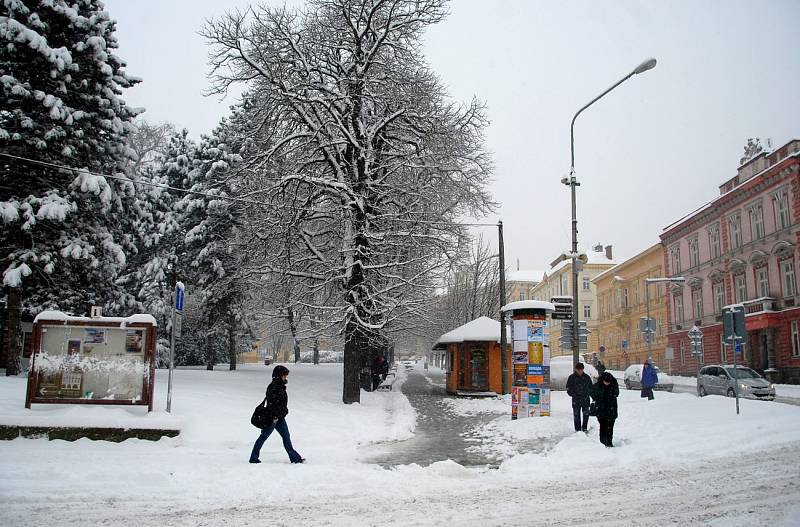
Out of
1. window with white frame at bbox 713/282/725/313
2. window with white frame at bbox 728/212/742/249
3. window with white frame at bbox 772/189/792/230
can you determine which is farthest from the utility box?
window with white frame at bbox 713/282/725/313

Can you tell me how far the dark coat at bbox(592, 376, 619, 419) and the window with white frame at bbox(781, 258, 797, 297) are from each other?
29711 millimetres

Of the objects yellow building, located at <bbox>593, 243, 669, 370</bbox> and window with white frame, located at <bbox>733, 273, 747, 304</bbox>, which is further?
yellow building, located at <bbox>593, 243, 669, 370</bbox>

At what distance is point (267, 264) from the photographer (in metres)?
22.3

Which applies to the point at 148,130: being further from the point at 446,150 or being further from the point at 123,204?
the point at 446,150

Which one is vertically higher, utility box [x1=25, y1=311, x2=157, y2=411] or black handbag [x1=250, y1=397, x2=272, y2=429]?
utility box [x1=25, y1=311, x2=157, y2=411]

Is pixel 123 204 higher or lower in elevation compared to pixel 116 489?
higher

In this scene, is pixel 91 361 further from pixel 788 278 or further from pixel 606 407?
pixel 788 278

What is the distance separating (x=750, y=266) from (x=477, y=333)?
80.8 ft

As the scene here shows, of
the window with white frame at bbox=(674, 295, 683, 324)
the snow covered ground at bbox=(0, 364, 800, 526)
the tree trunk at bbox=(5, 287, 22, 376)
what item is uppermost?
the window with white frame at bbox=(674, 295, 683, 324)

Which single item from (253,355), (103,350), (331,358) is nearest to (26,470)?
(103,350)

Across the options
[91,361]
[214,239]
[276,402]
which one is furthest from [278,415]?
[214,239]

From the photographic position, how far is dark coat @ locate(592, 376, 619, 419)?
12.8 meters

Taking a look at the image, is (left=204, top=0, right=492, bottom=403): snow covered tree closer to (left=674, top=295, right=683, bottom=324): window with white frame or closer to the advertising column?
the advertising column

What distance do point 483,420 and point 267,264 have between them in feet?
30.2
